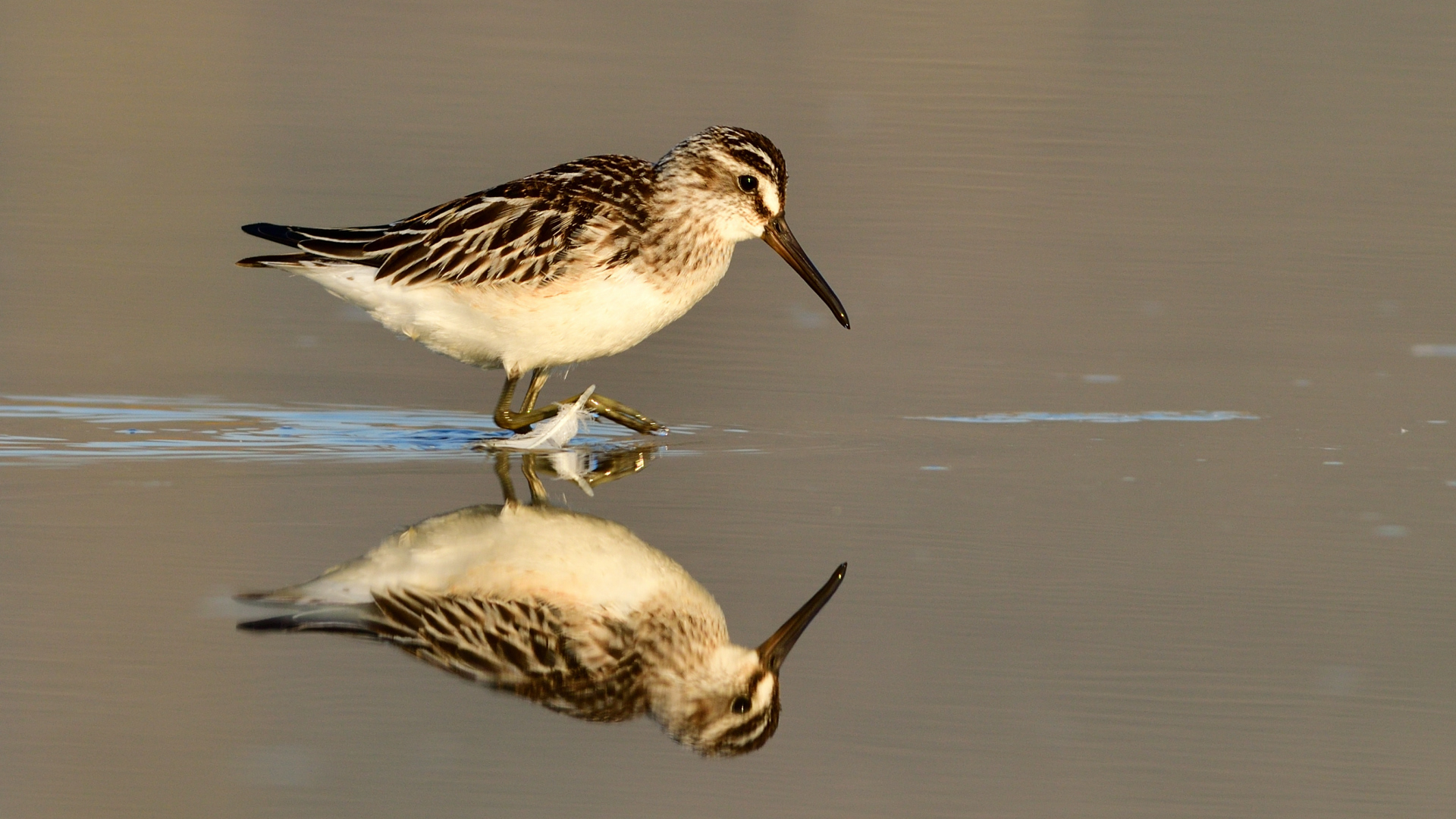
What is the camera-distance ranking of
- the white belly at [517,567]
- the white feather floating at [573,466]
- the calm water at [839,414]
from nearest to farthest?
the calm water at [839,414]
the white belly at [517,567]
the white feather floating at [573,466]

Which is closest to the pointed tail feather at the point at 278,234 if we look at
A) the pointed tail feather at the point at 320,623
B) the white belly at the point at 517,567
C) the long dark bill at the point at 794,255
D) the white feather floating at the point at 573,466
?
the white feather floating at the point at 573,466

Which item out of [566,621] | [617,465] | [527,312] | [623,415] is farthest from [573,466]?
[566,621]

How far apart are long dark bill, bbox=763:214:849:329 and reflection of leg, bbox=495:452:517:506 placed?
1808 millimetres

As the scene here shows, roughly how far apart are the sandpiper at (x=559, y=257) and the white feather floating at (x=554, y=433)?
0.42ft

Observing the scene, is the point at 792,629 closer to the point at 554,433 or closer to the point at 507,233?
the point at 554,433

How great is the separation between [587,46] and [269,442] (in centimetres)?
1145

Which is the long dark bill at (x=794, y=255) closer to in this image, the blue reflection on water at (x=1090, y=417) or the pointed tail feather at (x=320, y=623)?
the blue reflection on water at (x=1090, y=417)

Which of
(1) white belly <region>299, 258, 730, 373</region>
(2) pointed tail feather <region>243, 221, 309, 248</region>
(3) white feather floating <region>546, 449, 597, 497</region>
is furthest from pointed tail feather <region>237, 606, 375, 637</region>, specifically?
(2) pointed tail feather <region>243, 221, 309, 248</region>

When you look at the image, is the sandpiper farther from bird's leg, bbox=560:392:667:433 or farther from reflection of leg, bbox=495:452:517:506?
reflection of leg, bbox=495:452:517:506

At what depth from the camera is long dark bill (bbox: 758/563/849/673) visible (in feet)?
21.7

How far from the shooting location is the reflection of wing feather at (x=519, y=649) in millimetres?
6184

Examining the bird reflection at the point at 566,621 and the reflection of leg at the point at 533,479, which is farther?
the reflection of leg at the point at 533,479

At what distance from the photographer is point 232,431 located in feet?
31.6

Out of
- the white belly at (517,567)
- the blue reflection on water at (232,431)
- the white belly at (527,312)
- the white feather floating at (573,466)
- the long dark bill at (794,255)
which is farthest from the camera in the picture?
the long dark bill at (794,255)
